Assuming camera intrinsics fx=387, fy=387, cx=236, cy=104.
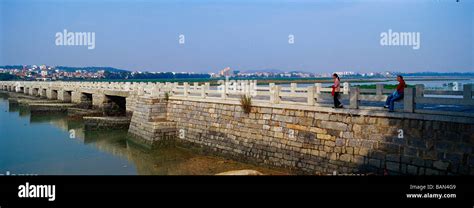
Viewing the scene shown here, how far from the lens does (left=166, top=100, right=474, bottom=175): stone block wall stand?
27.6 feet

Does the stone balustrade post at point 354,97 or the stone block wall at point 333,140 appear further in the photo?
the stone balustrade post at point 354,97

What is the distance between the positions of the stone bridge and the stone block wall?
20mm

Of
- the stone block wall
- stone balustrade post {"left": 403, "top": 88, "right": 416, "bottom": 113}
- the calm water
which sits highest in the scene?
stone balustrade post {"left": 403, "top": 88, "right": 416, "bottom": 113}

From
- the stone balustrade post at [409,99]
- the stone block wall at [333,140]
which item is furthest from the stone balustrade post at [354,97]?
the stone balustrade post at [409,99]

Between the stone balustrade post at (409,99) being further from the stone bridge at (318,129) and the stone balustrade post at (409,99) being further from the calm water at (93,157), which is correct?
the calm water at (93,157)

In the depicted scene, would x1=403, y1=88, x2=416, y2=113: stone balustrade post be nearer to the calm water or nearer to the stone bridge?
the stone bridge

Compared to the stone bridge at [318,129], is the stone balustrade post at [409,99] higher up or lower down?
higher up

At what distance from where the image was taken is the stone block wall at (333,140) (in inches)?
331

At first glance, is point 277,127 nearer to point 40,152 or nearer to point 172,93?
point 172,93

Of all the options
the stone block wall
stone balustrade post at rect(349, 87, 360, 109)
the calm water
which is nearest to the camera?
the stone block wall

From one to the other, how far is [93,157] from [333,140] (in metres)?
10.1

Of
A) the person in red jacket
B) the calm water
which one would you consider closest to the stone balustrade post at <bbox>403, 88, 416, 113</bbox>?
the person in red jacket

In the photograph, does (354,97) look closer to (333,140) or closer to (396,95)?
(396,95)

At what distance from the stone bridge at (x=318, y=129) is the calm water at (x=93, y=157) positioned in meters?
0.74
